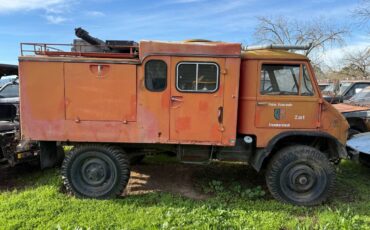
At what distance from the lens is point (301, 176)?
558 centimetres

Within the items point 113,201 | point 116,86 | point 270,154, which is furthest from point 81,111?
point 270,154

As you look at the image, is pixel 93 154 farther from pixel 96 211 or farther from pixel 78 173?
pixel 96 211

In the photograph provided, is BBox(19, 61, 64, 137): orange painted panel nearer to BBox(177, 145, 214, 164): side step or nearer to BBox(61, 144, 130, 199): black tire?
BBox(61, 144, 130, 199): black tire

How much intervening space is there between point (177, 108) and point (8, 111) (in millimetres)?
4345

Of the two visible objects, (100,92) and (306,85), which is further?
(306,85)

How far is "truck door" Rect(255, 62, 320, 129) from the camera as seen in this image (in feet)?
18.0

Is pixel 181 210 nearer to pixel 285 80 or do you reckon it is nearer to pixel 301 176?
pixel 301 176

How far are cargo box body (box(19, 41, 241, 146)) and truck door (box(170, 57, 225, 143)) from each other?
0.02 m

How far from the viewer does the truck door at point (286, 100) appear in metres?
5.49

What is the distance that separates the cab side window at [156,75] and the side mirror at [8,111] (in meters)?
3.82

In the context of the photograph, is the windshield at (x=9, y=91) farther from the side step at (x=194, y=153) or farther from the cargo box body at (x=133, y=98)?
the side step at (x=194, y=153)

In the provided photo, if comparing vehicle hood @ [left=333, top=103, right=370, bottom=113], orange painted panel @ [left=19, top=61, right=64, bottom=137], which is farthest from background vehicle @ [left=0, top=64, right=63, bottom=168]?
vehicle hood @ [left=333, top=103, right=370, bottom=113]

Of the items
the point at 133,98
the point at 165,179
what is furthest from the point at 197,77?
the point at 165,179

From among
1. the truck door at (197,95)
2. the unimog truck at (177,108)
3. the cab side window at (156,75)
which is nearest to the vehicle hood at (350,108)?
the unimog truck at (177,108)
